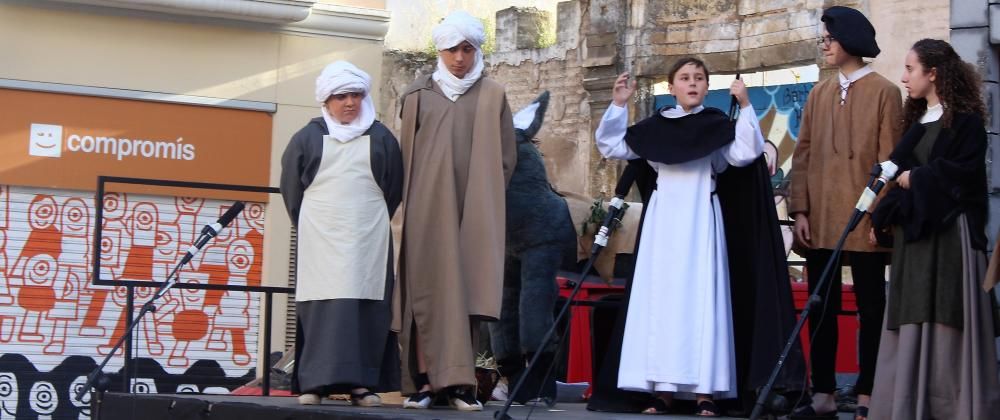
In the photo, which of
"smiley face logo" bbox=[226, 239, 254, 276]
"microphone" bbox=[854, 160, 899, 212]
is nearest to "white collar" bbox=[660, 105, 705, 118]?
"microphone" bbox=[854, 160, 899, 212]

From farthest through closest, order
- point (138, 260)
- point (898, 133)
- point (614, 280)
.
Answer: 1. point (138, 260)
2. point (614, 280)
3. point (898, 133)

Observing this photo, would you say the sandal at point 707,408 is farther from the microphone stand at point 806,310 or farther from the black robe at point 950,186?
the black robe at point 950,186

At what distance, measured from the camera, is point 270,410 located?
6.63 metres

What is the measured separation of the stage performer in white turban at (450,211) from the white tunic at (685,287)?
57cm

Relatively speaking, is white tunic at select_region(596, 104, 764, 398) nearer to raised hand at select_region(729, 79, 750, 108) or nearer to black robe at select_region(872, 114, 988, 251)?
raised hand at select_region(729, 79, 750, 108)

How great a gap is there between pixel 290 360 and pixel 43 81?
332cm

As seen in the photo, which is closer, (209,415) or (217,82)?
(209,415)

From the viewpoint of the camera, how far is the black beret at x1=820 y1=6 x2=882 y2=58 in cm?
694

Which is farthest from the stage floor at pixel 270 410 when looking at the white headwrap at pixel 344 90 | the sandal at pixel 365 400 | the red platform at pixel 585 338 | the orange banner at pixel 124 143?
the orange banner at pixel 124 143

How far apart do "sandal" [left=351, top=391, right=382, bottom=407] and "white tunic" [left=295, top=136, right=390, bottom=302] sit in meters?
0.42

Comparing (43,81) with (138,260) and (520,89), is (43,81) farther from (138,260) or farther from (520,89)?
(520,89)

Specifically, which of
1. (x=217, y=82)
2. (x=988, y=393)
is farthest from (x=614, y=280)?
(x=217, y=82)

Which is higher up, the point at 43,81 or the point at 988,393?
the point at 43,81

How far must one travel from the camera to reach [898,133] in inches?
269
